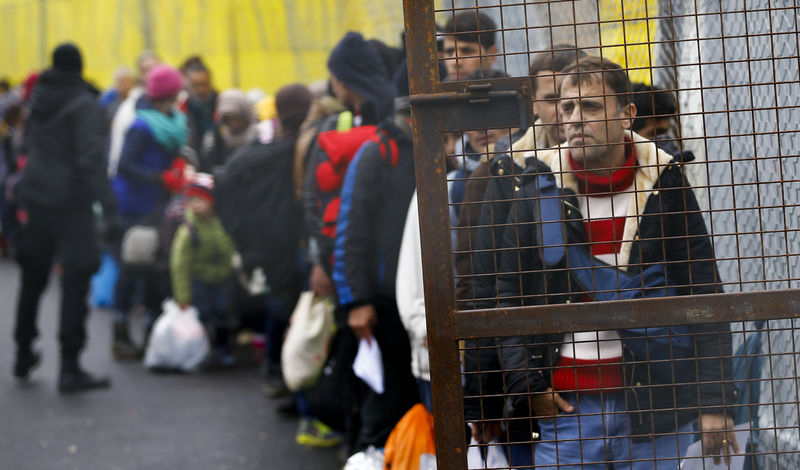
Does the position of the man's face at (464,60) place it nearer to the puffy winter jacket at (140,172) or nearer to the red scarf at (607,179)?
the red scarf at (607,179)

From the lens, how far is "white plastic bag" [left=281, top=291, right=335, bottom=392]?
218 inches

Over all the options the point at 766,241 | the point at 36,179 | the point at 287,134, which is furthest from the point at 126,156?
the point at 766,241

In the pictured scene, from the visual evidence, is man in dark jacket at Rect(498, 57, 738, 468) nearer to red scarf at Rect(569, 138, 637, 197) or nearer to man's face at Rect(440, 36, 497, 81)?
red scarf at Rect(569, 138, 637, 197)

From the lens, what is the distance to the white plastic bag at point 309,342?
5543mm

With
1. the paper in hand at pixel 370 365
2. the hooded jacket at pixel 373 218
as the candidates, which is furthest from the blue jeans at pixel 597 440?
the hooded jacket at pixel 373 218

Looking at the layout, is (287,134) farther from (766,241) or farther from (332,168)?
(766,241)

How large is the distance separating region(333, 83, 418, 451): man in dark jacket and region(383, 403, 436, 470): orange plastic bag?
2.70ft

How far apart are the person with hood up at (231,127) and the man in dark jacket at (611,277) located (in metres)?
5.42

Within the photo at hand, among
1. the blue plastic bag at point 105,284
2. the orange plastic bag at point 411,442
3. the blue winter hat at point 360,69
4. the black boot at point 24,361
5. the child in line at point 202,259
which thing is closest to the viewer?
the orange plastic bag at point 411,442

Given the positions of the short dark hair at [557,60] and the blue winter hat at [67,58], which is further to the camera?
the blue winter hat at [67,58]

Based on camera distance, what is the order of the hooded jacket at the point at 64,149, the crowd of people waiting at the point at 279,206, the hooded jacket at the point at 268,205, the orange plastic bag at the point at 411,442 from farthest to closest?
the hooded jacket at the point at 64,149 → the hooded jacket at the point at 268,205 → the crowd of people waiting at the point at 279,206 → the orange plastic bag at the point at 411,442

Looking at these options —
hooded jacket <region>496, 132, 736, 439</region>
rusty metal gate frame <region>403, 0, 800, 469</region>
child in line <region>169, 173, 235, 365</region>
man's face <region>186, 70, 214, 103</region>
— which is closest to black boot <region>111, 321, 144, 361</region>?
child in line <region>169, 173, 235, 365</region>

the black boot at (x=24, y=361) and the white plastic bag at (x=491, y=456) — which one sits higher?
the white plastic bag at (x=491, y=456)

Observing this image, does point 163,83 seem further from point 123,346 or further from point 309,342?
point 309,342
